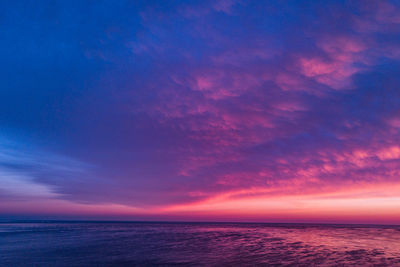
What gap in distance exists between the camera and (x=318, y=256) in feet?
112

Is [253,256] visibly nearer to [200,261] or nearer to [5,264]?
[200,261]

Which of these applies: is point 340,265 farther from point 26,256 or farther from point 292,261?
point 26,256

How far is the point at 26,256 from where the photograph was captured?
34.5 meters

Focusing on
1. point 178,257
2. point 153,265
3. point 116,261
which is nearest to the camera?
point 153,265

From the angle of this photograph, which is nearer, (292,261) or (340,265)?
(340,265)

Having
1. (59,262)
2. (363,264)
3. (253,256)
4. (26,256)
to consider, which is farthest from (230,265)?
(26,256)

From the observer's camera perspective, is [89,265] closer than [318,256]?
Yes

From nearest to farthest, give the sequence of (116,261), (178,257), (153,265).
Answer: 1. (153,265)
2. (116,261)
3. (178,257)

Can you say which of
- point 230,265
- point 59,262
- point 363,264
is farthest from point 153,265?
point 363,264

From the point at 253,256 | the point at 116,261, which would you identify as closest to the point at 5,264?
the point at 116,261

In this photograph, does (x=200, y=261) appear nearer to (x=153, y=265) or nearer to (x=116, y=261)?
(x=153, y=265)

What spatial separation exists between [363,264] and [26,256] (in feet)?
128

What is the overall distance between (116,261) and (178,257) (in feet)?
23.7

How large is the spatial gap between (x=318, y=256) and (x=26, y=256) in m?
36.3
